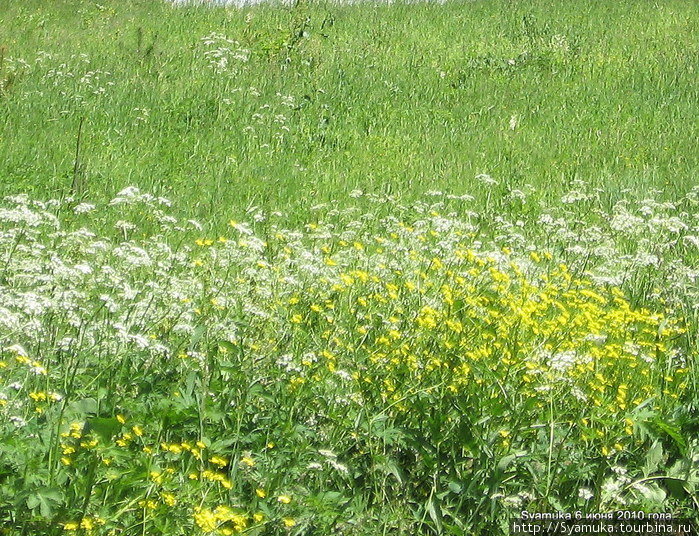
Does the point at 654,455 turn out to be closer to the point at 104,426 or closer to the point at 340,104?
the point at 104,426

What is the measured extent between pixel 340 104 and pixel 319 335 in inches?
264

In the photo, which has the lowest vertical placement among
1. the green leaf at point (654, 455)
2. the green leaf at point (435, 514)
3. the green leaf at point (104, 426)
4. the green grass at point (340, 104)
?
the green grass at point (340, 104)

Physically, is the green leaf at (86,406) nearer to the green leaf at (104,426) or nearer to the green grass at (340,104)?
the green leaf at (104,426)

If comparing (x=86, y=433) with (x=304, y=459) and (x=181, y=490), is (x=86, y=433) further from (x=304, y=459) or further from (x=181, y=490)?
(x=304, y=459)

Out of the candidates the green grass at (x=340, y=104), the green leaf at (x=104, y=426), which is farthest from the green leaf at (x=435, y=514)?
the green grass at (x=340, y=104)

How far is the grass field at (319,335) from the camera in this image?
3045mm

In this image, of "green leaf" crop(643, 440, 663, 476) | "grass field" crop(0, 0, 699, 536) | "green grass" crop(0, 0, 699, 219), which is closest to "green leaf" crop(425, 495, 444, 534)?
"grass field" crop(0, 0, 699, 536)

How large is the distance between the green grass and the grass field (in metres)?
0.05

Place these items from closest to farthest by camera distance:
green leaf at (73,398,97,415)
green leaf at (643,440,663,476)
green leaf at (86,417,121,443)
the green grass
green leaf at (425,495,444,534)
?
green leaf at (86,417,121,443), green leaf at (73,398,97,415), green leaf at (425,495,444,534), green leaf at (643,440,663,476), the green grass

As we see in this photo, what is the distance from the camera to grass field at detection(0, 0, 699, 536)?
3045mm

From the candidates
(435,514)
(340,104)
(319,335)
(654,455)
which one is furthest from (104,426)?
(340,104)

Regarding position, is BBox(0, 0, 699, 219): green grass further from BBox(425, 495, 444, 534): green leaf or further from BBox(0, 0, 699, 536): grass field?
BBox(425, 495, 444, 534): green leaf

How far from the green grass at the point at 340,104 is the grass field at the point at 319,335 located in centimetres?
5

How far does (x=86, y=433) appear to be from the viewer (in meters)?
2.80
